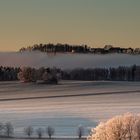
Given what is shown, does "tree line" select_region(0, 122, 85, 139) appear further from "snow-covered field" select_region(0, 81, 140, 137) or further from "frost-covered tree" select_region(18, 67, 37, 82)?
"frost-covered tree" select_region(18, 67, 37, 82)

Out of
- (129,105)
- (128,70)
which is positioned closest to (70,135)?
(129,105)

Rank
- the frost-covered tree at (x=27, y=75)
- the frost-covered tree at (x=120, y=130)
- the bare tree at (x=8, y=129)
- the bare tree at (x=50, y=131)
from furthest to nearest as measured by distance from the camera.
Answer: the frost-covered tree at (x=27, y=75), the bare tree at (x=8, y=129), the bare tree at (x=50, y=131), the frost-covered tree at (x=120, y=130)

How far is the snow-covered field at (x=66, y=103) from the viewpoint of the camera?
48.7 m

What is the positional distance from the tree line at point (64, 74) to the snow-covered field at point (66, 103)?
8.58 feet

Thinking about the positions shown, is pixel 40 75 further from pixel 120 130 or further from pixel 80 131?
pixel 120 130

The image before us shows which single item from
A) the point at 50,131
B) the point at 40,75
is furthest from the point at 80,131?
the point at 40,75

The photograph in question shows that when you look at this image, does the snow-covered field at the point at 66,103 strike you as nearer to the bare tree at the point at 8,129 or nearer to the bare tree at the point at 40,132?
the bare tree at the point at 8,129

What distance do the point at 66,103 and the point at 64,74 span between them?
22.1 metres

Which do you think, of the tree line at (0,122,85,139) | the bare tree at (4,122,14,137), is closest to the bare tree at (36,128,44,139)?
the tree line at (0,122,85,139)

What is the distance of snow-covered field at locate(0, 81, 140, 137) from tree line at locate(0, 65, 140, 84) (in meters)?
2.61

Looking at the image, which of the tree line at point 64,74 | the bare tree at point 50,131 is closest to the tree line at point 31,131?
the bare tree at point 50,131

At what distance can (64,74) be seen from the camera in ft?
284

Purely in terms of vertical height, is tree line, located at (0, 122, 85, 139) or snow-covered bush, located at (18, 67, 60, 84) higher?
snow-covered bush, located at (18, 67, 60, 84)

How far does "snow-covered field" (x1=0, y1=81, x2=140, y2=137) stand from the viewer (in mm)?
48656
